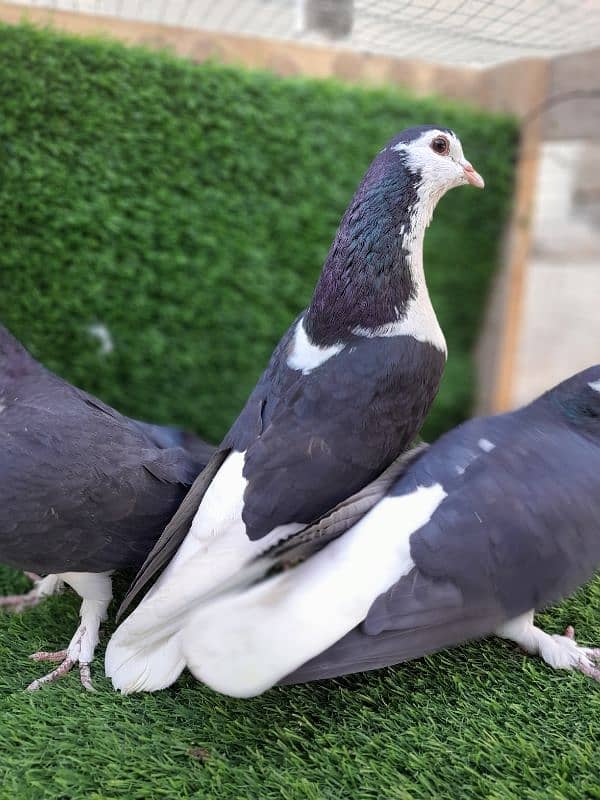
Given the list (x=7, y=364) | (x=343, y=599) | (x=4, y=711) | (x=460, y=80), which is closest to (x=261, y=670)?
(x=343, y=599)

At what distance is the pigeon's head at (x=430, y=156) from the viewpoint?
1403 mm

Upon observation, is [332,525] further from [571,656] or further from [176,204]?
[176,204]

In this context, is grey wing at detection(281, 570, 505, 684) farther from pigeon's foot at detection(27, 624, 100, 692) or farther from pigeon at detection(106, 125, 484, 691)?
pigeon's foot at detection(27, 624, 100, 692)

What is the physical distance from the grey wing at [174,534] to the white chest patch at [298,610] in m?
0.20

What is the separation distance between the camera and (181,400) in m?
3.04

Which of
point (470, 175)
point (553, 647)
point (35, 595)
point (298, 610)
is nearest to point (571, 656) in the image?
point (553, 647)

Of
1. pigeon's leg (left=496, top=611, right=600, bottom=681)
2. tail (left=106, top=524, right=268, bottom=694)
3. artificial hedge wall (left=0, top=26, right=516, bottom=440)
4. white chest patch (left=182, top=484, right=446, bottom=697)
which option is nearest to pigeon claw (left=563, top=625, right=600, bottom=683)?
pigeon's leg (left=496, top=611, right=600, bottom=681)

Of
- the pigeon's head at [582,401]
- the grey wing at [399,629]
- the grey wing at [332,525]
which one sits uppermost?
the pigeon's head at [582,401]

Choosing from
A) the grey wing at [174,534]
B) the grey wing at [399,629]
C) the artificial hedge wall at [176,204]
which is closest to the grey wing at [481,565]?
the grey wing at [399,629]

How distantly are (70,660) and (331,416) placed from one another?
2.74 ft

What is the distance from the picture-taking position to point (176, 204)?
2773 millimetres

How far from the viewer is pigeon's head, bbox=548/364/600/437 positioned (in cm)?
142

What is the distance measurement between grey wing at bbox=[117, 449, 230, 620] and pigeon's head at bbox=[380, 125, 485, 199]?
0.73 m

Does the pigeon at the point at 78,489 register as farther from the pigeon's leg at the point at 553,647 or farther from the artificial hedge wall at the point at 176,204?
the artificial hedge wall at the point at 176,204
